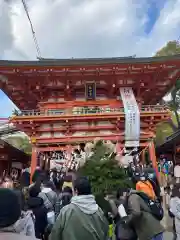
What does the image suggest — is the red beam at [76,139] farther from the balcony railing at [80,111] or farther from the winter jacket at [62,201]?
the winter jacket at [62,201]

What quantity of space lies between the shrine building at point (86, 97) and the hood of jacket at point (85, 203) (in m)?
13.0

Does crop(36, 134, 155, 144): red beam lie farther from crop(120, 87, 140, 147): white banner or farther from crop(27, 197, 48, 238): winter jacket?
crop(27, 197, 48, 238): winter jacket

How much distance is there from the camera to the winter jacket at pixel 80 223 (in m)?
3.31

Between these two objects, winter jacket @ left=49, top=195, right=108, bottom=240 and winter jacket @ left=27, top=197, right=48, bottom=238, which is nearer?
winter jacket @ left=49, top=195, right=108, bottom=240

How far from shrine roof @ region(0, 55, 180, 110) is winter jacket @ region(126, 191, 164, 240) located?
1257 cm

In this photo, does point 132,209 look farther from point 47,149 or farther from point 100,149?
point 47,149

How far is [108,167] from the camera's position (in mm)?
7957

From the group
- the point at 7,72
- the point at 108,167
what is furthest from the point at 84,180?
the point at 7,72

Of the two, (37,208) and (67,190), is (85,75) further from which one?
(37,208)

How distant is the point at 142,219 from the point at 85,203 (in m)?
1.50

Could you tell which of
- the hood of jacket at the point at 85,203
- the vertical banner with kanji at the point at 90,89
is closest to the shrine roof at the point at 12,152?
the vertical banner with kanji at the point at 90,89

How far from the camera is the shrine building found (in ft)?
54.2

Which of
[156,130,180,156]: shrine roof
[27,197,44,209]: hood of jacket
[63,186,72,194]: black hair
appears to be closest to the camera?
[27,197,44,209]: hood of jacket

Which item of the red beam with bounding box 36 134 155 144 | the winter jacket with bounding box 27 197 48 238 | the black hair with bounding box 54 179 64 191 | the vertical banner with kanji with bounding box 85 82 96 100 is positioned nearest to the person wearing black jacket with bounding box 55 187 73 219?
the winter jacket with bounding box 27 197 48 238
